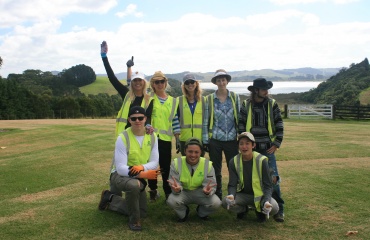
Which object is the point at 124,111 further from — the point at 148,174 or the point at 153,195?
the point at 153,195

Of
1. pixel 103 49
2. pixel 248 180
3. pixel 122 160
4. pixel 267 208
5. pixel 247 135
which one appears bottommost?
pixel 267 208

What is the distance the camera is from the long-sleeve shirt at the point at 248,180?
5637mm

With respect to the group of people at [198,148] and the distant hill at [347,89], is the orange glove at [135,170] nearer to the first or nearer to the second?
the group of people at [198,148]

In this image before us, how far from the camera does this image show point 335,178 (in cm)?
852

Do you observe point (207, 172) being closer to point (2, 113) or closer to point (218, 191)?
point (218, 191)

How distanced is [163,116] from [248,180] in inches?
72.7

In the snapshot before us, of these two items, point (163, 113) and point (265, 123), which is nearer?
point (265, 123)

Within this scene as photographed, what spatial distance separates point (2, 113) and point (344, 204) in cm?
6217

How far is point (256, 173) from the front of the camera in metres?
5.73

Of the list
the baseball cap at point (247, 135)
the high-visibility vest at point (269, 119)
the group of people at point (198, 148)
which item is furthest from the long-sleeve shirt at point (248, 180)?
the high-visibility vest at point (269, 119)

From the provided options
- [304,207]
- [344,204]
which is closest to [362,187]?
[344,204]

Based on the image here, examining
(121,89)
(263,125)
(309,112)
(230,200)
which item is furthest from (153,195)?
(309,112)

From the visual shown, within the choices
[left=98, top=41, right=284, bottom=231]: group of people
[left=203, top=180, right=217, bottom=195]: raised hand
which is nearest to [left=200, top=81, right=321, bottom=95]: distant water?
[left=98, top=41, right=284, bottom=231]: group of people

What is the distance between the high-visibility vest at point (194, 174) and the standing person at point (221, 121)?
0.53m
